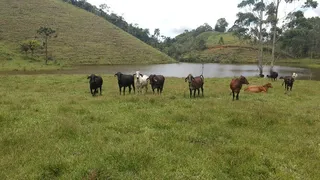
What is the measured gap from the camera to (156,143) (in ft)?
29.8

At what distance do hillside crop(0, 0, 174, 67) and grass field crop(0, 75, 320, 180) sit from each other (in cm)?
7181

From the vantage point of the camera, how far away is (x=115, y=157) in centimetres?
773

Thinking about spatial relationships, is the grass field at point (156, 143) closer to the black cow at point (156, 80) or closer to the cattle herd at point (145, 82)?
the cattle herd at point (145, 82)

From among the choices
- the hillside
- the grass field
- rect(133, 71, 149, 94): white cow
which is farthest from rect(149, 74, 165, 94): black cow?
the hillside

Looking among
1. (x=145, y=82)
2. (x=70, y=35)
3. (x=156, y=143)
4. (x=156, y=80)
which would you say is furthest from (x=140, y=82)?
(x=70, y=35)

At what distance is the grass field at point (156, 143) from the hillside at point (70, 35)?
7181 cm

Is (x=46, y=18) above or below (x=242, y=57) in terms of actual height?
above

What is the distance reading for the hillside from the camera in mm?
89625

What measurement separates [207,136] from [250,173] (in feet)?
9.41

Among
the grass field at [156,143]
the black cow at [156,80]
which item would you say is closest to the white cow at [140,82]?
the black cow at [156,80]

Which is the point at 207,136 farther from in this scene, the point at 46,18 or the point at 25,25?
the point at 46,18

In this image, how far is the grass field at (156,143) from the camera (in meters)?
7.23

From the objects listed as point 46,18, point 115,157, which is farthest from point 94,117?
point 46,18

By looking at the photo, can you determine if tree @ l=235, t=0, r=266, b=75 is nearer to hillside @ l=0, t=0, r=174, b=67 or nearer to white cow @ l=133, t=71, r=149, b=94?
white cow @ l=133, t=71, r=149, b=94
